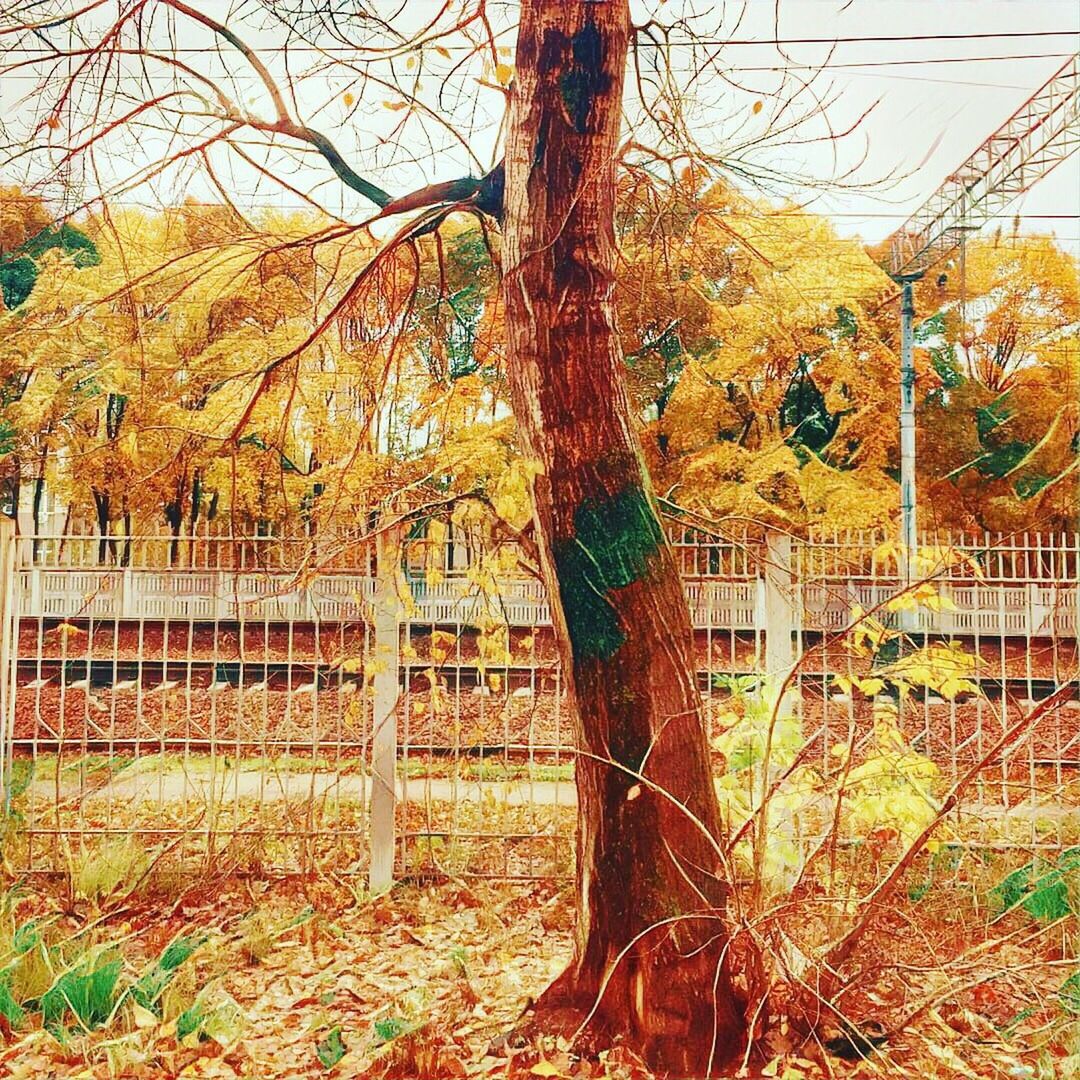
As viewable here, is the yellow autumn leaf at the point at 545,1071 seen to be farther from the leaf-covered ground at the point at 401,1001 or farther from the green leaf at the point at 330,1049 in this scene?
the green leaf at the point at 330,1049

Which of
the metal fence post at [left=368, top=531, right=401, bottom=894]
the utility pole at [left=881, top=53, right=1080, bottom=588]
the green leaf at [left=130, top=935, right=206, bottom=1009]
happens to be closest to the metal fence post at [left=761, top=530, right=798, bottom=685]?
the utility pole at [left=881, top=53, right=1080, bottom=588]

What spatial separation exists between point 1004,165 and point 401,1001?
2579 mm

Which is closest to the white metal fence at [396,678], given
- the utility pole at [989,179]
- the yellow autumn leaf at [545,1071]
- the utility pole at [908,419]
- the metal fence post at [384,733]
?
the metal fence post at [384,733]

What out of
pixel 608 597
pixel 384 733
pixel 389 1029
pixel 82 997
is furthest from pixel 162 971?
pixel 608 597

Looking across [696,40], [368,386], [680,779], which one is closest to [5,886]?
[368,386]

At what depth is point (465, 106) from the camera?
2.12 m

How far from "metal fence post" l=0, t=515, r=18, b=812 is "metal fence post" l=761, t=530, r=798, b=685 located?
2217 millimetres

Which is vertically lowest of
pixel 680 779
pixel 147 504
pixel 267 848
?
pixel 267 848

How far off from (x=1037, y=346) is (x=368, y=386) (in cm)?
241

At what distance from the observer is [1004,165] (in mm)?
2146

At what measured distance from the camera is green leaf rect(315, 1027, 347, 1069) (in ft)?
5.73

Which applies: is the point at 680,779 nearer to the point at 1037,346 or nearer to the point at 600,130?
the point at 600,130

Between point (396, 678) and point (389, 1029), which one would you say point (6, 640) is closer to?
point (396, 678)

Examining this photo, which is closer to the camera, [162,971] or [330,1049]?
[330,1049]
